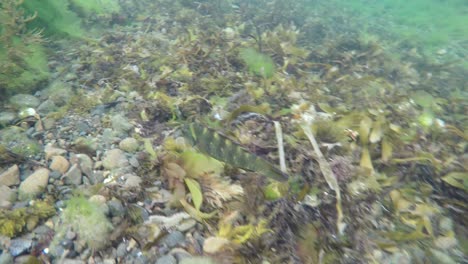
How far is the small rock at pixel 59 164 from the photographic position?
2.87m

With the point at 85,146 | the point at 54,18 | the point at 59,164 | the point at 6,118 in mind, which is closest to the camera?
the point at 59,164

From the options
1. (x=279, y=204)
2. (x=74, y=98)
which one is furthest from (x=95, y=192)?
(x=74, y=98)

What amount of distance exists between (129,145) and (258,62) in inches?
109

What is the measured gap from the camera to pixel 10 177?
2684 millimetres

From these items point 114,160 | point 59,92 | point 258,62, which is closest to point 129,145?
point 114,160

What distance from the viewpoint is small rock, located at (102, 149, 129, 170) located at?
3004 mm

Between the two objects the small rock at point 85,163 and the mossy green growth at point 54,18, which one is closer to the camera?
the small rock at point 85,163

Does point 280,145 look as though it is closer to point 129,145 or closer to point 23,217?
point 129,145

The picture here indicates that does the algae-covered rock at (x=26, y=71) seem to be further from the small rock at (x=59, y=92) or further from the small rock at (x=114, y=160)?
the small rock at (x=114, y=160)

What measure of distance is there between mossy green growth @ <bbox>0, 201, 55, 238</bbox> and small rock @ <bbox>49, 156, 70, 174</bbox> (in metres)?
0.43

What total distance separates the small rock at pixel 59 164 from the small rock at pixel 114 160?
324 mm

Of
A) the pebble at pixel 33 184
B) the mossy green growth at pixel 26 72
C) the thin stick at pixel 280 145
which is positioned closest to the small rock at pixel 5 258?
the pebble at pixel 33 184

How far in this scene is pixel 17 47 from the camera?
13.8 ft

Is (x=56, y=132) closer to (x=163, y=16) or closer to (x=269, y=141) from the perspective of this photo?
(x=269, y=141)
